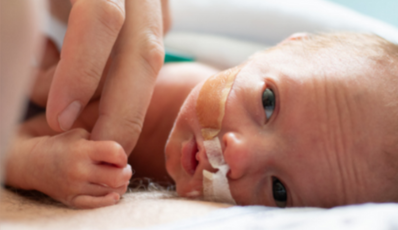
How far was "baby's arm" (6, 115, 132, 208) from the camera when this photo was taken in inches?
28.2

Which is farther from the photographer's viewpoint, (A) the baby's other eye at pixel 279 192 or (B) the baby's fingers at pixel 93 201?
(A) the baby's other eye at pixel 279 192

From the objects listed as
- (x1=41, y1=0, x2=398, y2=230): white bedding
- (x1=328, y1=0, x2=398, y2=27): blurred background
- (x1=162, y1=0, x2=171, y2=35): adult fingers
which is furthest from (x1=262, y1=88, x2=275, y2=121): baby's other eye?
(x1=328, y1=0, x2=398, y2=27): blurred background

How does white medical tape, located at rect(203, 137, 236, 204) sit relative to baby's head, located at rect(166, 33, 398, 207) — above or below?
below

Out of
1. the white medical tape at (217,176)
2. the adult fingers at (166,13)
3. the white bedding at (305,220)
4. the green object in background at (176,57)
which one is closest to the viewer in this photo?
the white bedding at (305,220)

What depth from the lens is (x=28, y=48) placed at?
28 centimetres

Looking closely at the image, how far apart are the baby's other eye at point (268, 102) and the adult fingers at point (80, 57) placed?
15.6 inches

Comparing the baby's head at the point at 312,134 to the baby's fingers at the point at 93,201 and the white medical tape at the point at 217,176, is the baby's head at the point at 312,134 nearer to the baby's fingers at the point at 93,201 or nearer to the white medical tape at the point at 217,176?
the white medical tape at the point at 217,176

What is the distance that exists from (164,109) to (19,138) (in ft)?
1.58

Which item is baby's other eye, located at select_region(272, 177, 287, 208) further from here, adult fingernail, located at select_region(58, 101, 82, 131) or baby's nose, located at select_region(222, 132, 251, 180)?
adult fingernail, located at select_region(58, 101, 82, 131)

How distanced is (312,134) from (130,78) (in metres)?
0.43

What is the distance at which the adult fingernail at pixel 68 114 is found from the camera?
2.32 ft

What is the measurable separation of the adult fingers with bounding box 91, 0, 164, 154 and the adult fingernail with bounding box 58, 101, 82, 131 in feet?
0.21

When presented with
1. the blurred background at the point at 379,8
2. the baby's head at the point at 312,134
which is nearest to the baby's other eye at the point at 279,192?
the baby's head at the point at 312,134

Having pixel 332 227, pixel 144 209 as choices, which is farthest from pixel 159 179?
pixel 332 227
